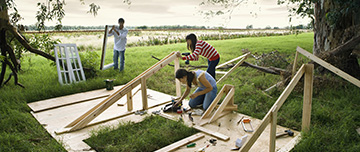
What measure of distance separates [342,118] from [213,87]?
2311mm

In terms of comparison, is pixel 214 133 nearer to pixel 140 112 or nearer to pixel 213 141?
pixel 213 141

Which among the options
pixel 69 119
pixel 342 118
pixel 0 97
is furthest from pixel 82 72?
pixel 342 118

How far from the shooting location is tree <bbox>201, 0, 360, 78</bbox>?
19.2ft

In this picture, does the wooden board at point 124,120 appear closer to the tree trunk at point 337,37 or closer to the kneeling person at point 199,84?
the kneeling person at point 199,84

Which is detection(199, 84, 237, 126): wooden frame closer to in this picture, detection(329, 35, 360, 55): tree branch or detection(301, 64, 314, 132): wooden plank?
detection(301, 64, 314, 132): wooden plank

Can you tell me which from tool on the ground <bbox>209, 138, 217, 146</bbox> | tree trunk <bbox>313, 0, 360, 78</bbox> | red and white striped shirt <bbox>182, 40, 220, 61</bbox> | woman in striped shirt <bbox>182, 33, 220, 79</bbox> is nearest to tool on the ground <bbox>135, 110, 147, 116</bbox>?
woman in striped shirt <bbox>182, 33, 220, 79</bbox>

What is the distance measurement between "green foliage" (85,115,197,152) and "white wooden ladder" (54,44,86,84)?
12.4 ft

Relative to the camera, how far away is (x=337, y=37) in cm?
661

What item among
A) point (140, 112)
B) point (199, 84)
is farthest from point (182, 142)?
point (140, 112)

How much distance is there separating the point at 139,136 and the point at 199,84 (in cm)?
163

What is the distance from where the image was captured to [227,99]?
4.64 meters

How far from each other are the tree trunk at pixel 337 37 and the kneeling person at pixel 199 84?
3.12 metres

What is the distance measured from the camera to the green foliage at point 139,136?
11.6 ft

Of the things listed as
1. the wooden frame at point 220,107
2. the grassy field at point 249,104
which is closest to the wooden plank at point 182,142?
the wooden frame at point 220,107
